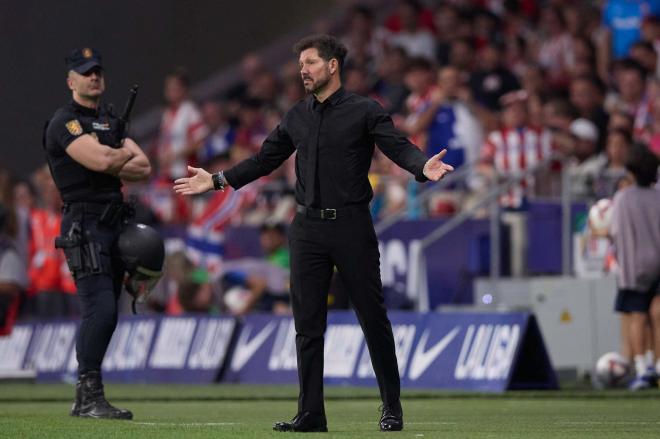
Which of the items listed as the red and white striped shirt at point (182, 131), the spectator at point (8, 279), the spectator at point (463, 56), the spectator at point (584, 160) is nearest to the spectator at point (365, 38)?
the spectator at point (463, 56)

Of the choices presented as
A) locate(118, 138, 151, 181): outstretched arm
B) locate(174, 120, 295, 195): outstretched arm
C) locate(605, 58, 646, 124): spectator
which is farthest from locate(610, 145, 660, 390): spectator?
locate(174, 120, 295, 195): outstretched arm

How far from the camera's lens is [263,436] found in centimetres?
962

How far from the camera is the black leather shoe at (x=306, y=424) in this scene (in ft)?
33.0

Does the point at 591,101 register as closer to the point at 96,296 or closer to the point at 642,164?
the point at 642,164

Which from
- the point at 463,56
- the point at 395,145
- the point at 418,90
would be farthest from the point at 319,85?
the point at 463,56

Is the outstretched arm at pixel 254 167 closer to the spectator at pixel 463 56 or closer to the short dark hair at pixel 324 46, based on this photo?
the short dark hair at pixel 324 46

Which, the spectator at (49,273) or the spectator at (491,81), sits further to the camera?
the spectator at (49,273)

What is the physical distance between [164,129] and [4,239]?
573cm

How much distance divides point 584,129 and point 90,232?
872 centimetres

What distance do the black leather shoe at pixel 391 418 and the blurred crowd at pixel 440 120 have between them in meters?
6.75

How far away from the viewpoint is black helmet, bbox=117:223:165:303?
1159 cm

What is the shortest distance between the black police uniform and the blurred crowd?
6.06 metres

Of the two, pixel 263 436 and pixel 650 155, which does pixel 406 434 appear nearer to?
pixel 263 436

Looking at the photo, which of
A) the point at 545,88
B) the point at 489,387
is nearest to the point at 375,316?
the point at 489,387
